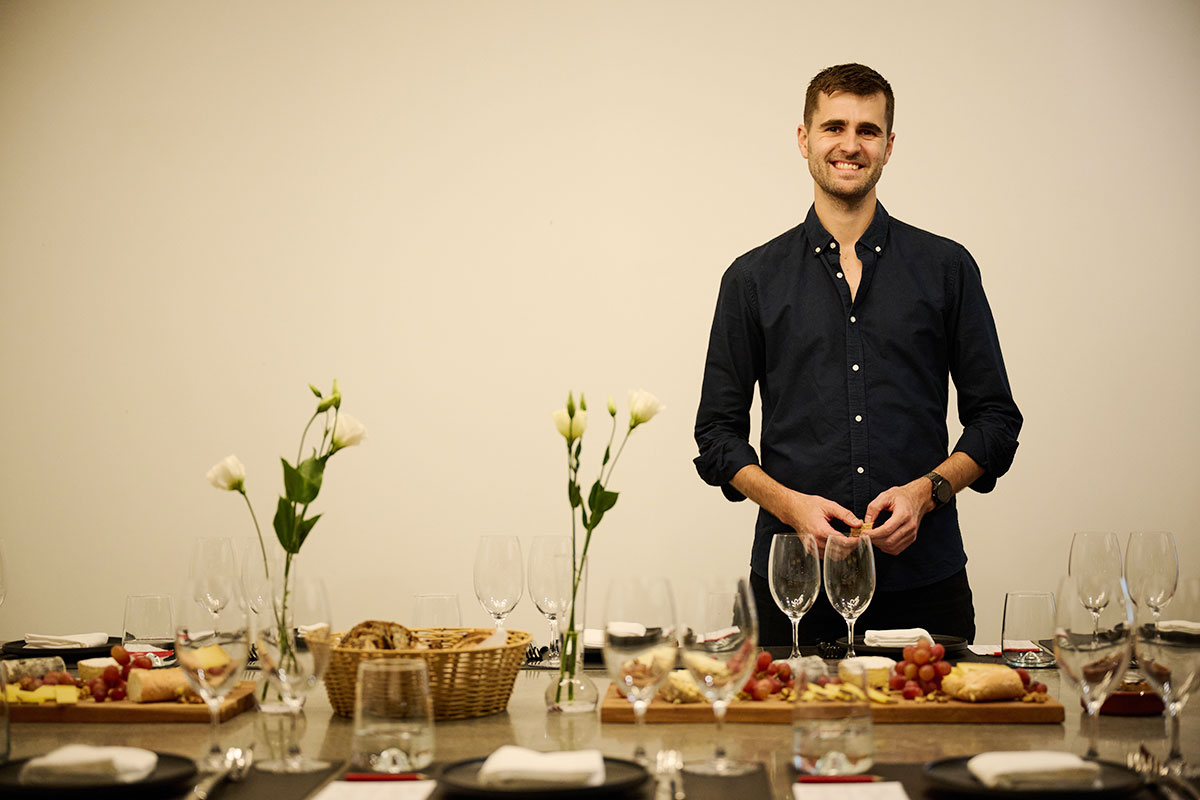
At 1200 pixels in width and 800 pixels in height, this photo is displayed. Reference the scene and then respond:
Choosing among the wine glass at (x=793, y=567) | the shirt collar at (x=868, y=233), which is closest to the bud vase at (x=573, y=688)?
the wine glass at (x=793, y=567)

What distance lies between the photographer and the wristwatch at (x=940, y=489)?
7.36ft

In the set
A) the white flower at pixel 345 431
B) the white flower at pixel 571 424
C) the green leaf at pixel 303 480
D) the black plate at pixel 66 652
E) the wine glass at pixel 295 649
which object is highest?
the white flower at pixel 571 424

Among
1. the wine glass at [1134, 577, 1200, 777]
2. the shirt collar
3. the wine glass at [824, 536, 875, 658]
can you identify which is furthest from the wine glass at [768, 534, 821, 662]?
the shirt collar

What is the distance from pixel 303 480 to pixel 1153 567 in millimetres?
1243

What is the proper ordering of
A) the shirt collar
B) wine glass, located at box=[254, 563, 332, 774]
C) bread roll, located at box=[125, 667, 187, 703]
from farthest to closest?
the shirt collar, bread roll, located at box=[125, 667, 187, 703], wine glass, located at box=[254, 563, 332, 774]

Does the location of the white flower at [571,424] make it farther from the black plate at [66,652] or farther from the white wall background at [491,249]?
the white wall background at [491,249]

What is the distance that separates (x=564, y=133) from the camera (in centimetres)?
354

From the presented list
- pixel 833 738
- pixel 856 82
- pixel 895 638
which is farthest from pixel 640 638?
pixel 856 82

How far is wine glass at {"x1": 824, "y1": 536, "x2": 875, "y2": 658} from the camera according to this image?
5.31 ft

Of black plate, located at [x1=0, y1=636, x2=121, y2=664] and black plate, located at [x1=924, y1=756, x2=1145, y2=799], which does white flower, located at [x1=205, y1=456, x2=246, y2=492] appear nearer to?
black plate, located at [x1=0, y1=636, x2=121, y2=664]

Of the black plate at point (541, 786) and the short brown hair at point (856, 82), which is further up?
the short brown hair at point (856, 82)

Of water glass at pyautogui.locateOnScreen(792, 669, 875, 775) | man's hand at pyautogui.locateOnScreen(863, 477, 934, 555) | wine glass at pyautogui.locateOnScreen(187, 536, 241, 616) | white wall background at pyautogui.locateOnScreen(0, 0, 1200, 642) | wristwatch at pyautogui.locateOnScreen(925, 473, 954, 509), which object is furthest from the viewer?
white wall background at pyautogui.locateOnScreen(0, 0, 1200, 642)

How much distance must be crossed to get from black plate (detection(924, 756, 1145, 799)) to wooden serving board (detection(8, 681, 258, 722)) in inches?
35.6

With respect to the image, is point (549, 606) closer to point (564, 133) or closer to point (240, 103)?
point (564, 133)
